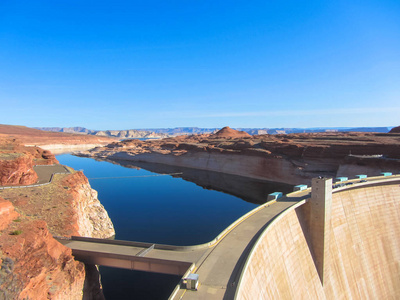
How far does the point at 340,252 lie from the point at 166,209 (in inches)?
1003

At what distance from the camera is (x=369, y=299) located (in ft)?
73.4

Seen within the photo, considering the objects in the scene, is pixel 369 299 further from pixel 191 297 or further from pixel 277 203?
pixel 191 297

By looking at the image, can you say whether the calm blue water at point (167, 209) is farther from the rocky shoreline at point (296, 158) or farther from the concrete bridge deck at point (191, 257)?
the rocky shoreline at point (296, 158)

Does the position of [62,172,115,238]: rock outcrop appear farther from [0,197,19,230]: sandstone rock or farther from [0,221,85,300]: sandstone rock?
[0,197,19,230]: sandstone rock

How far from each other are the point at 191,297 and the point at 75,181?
82.7ft

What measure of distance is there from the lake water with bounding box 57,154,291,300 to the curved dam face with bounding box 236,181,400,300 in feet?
29.4

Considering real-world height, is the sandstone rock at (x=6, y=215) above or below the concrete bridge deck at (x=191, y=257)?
above

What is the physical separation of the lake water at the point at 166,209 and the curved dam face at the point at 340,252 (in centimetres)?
895

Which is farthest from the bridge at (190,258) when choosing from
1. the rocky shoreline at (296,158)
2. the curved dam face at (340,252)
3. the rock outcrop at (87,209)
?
the rocky shoreline at (296,158)

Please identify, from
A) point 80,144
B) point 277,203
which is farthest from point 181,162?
point 80,144

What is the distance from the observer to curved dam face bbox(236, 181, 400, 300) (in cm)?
1565

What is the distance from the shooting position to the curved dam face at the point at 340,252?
15648 millimetres

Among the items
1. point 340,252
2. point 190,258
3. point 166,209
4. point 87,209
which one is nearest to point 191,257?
point 190,258

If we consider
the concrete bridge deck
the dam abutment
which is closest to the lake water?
the concrete bridge deck
